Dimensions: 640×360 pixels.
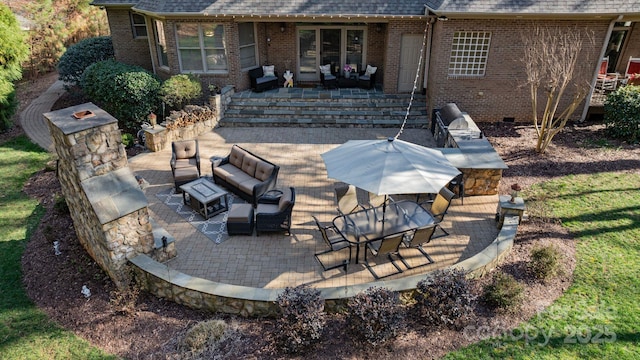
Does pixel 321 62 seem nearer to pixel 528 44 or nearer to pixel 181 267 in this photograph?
pixel 528 44

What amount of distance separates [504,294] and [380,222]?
2.53 meters

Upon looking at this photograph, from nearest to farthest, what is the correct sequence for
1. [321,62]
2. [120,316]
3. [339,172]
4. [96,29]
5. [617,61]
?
[120,316] < [339,172] < [617,61] < [321,62] < [96,29]

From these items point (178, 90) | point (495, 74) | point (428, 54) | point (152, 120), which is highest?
point (428, 54)

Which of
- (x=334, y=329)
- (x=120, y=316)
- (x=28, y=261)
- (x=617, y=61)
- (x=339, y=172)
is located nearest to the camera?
(x=334, y=329)

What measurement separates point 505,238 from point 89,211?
7.63m

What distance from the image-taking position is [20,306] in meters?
7.59

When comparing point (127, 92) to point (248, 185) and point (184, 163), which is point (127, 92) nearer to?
point (184, 163)

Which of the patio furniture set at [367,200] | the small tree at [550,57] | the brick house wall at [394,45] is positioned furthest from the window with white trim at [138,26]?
the small tree at [550,57]

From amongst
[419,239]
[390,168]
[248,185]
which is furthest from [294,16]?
[419,239]

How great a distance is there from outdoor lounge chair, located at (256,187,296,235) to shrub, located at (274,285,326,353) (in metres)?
2.52

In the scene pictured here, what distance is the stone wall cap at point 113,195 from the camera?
23.9 feet

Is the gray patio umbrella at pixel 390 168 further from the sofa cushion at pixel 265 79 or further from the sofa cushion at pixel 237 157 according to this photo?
the sofa cushion at pixel 265 79

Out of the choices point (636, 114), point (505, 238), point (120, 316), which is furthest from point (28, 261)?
point (636, 114)

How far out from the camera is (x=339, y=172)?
8086 millimetres
